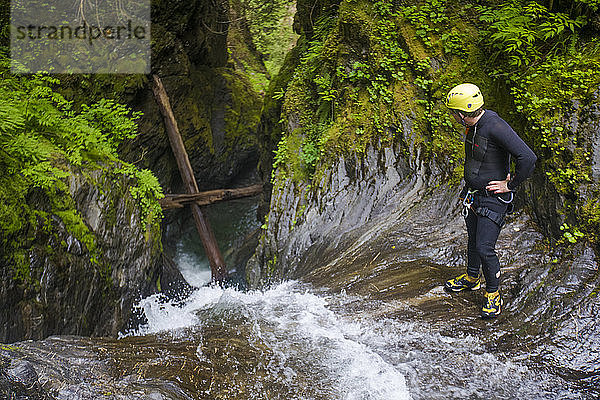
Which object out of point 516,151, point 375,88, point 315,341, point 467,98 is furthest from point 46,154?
point 516,151

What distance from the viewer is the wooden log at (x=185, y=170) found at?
10.8 m

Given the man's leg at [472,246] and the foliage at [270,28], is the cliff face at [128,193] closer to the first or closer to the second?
the man's leg at [472,246]

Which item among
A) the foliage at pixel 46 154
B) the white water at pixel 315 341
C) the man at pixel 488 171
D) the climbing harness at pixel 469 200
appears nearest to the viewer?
the white water at pixel 315 341

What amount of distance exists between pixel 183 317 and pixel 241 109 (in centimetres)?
967

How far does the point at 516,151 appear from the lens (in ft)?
11.7

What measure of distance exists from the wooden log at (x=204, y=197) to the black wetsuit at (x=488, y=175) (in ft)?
26.5

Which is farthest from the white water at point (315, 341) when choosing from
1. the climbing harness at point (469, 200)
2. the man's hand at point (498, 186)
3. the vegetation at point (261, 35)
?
the vegetation at point (261, 35)

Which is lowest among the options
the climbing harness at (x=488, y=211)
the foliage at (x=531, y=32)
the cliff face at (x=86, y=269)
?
the cliff face at (x=86, y=269)

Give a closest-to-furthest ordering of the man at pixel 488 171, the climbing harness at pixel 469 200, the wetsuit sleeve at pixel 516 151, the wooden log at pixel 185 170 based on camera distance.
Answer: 1. the wetsuit sleeve at pixel 516 151
2. the man at pixel 488 171
3. the climbing harness at pixel 469 200
4. the wooden log at pixel 185 170

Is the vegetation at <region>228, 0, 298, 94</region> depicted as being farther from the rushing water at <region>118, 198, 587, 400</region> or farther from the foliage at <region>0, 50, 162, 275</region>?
the rushing water at <region>118, 198, 587, 400</region>

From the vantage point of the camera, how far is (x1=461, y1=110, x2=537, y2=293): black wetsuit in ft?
12.1

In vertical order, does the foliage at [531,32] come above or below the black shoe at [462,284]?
above

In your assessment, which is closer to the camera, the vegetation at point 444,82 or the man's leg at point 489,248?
the man's leg at point 489,248

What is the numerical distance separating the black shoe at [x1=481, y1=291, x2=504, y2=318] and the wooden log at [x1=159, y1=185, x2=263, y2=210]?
8.17 metres
